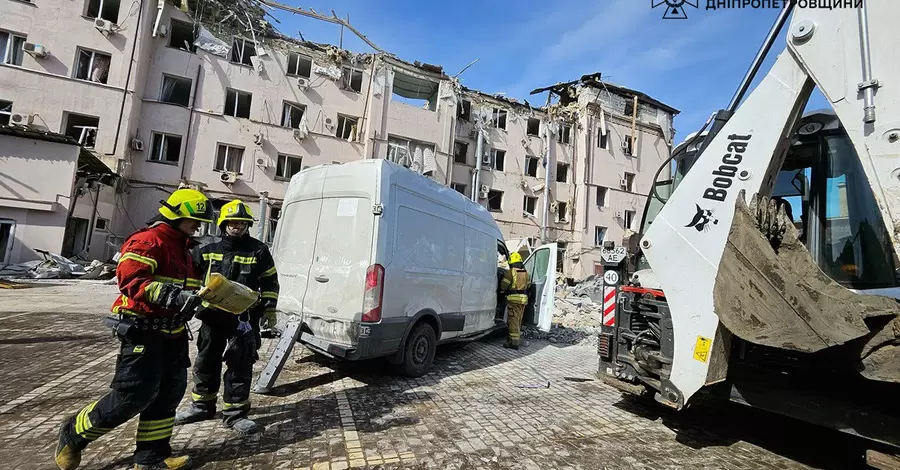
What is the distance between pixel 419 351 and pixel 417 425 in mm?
1572

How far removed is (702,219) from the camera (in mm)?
3232

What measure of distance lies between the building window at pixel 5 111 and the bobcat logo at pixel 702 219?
815 inches

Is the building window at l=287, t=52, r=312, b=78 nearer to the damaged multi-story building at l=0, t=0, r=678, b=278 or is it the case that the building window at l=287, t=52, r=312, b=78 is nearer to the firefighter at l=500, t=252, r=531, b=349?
the damaged multi-story building at l=0, t=0, r=678, b=278

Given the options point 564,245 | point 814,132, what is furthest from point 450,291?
point 564,245

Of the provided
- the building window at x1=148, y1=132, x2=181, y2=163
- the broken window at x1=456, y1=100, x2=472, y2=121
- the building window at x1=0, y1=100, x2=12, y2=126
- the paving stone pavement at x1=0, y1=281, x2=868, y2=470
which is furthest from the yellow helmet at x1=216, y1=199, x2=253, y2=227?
the broken window at x1=456, y1=100, x2=472, y2=121

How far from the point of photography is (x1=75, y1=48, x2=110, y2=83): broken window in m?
15.2

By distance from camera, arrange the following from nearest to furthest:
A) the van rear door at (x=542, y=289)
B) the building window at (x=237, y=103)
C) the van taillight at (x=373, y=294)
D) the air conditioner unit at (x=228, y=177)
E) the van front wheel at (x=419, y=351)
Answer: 1. the van taillight at (x=373, y=294)
2. the van front wheel at (x=419, y=351)
3. the van rear door at (x=542, y=289)
4. the air conditioner unit at (x=228, y=177)
5. the building window at (x=237, y=103)

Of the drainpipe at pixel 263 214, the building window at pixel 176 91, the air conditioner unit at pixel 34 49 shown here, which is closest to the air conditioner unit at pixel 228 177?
the drainpipe at pixel 263 214

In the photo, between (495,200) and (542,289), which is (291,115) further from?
(542,289)

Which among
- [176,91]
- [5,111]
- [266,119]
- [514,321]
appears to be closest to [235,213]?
[514,321]

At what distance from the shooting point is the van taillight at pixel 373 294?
13.5ft

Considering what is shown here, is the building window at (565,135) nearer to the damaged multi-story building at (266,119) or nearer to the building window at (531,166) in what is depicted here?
the damaged multi-story building at (266,119)

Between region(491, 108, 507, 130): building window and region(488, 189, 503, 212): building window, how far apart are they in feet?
12.2

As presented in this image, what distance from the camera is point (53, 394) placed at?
11.8ft
